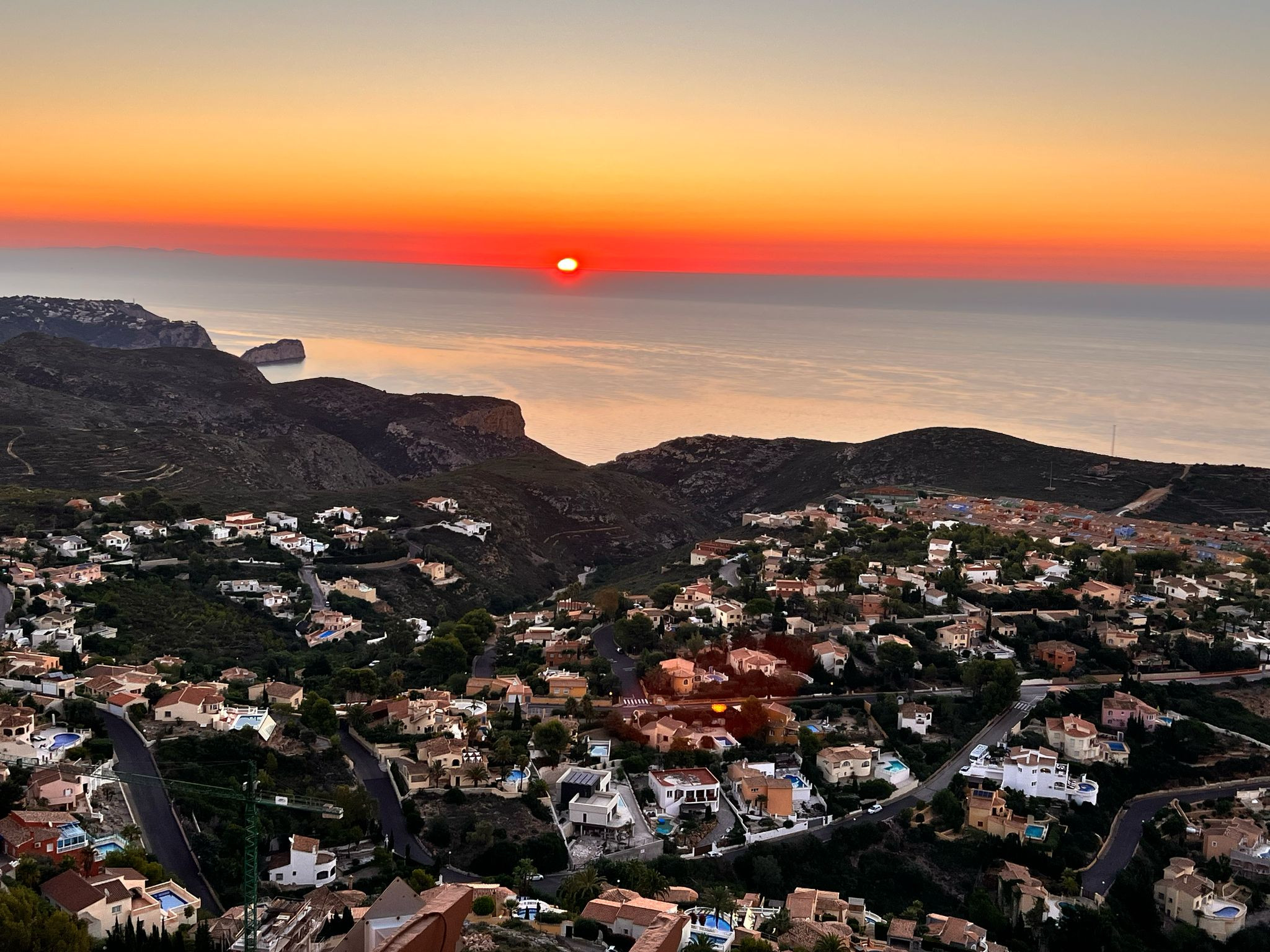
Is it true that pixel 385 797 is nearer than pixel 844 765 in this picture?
Yes

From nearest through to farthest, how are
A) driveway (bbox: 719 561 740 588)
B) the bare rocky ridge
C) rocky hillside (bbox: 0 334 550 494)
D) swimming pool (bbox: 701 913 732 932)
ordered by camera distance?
swimming pool (bbox: 701 913 732 932)
driveway (bbox: 719 561 740 588)
rocky hillside (bbox: 0 334 550 494)
the bare rocky ridge

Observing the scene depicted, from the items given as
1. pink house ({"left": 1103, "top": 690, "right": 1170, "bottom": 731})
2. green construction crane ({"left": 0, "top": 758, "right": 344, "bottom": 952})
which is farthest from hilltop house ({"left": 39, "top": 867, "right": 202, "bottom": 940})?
pink house ({"left": 1103, "top": 690, "right": 1170, "bottom": 731})

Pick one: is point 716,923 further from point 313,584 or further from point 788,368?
point 788,368

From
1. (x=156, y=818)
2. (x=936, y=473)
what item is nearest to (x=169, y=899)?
(x=156, y=818)

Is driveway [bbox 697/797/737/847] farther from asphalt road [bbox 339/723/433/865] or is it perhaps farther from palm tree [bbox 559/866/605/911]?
asphalt road [bbox 339/723/433/865]

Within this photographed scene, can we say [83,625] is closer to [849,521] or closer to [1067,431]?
[849,521]
